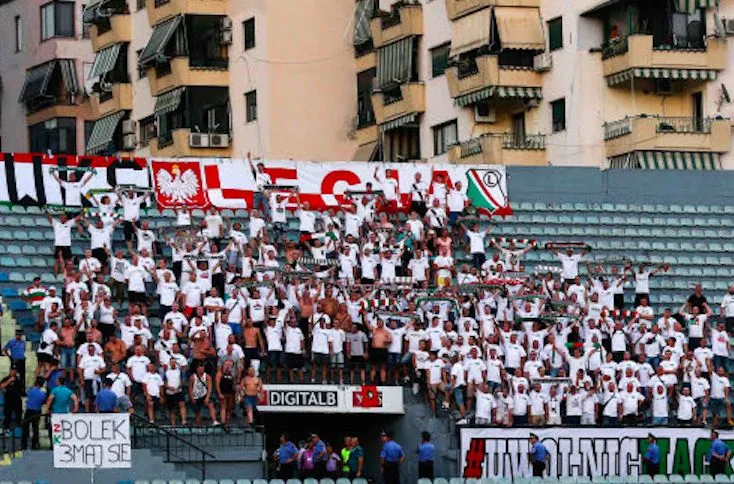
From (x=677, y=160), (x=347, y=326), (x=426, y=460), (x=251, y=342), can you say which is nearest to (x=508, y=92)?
(x=677, y=160)

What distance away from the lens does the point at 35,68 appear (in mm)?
82500

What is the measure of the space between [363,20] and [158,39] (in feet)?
18.5

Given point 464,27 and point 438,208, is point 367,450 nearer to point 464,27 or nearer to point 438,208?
point 438,208

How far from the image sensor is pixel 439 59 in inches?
2749

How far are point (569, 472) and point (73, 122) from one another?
37470 millimetres

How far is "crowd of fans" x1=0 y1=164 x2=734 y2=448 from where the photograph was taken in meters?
46.2

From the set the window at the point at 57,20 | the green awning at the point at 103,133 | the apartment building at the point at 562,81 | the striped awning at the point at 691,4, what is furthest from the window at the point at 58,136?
the striped awning at the point at 691,4

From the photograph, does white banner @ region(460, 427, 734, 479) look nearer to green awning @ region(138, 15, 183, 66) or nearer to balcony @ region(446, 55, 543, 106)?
balcony @ region(446, 55, 543, 106)

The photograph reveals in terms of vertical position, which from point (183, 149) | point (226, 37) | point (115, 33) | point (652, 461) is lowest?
point (652, 461)

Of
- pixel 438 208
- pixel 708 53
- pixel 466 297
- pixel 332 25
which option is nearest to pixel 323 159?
pixel 332 25

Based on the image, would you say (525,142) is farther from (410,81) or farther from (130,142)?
(130,142)

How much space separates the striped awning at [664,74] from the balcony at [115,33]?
56.9 ft

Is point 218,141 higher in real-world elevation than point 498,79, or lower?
lower

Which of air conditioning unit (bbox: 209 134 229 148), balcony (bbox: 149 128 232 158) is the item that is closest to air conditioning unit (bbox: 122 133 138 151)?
balcony (bbox: 149 128 232 158)
